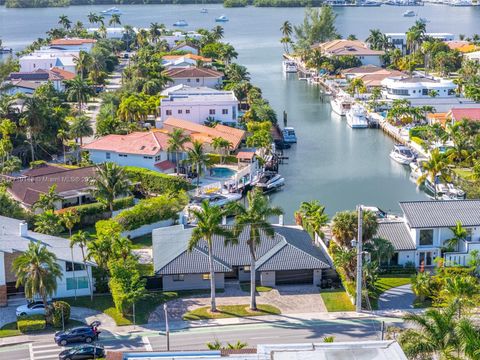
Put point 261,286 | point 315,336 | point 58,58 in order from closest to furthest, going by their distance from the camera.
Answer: point 315,336, point 261,286, point 58,58

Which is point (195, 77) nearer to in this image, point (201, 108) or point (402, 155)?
point (201, 108)

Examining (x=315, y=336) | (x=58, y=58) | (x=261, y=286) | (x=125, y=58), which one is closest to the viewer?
(x=315, y=336)

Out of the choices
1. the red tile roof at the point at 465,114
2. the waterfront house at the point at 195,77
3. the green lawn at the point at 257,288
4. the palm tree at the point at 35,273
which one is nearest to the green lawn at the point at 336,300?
the green lawn at the point at 257,288

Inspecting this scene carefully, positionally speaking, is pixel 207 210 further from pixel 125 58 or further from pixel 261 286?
pixel 125 58

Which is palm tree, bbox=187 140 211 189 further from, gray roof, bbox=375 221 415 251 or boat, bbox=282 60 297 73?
boat, bbox=282 60 297 73

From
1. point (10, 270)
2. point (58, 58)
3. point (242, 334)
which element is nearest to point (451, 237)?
point (242, 334)

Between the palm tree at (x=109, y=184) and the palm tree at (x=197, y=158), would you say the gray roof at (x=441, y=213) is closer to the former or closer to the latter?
the palm tree at (x=109, y=184)

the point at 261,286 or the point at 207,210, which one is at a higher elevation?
the point at 207,210
